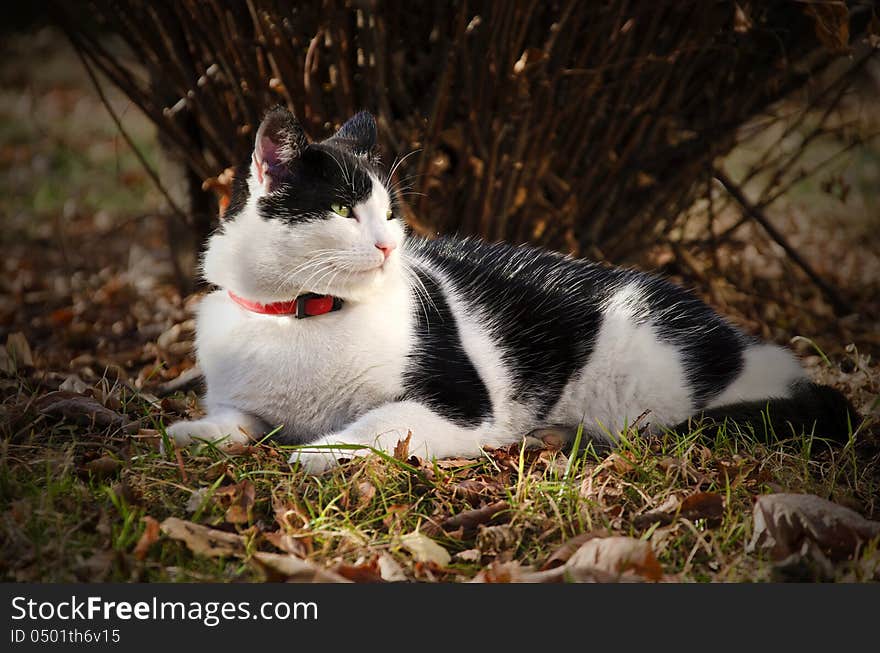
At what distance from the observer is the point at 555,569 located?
1.61 m

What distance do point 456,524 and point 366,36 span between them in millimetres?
→ 1666

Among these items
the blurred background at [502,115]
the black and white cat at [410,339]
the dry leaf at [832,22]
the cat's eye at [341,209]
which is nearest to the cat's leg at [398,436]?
the black and white cat at [410,339]

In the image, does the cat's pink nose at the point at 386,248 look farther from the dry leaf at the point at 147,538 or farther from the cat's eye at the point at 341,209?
the dry leaf at the point at 147,538

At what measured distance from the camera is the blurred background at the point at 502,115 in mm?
2805

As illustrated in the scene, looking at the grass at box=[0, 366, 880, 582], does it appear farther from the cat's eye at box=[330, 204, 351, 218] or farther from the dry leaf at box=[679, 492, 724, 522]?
the cat's eye at box=[330, 204, 351, 218]

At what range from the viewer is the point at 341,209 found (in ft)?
6.81

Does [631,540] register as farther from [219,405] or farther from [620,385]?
[219,405]

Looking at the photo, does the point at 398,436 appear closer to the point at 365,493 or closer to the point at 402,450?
the point at 402,450

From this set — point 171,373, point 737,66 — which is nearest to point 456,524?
point 171,373

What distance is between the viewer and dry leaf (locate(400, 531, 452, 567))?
167cm

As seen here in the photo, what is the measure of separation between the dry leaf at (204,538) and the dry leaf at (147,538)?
0.08ft

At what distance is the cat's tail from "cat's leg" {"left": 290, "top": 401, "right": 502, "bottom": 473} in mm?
613

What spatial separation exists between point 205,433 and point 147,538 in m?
0.52

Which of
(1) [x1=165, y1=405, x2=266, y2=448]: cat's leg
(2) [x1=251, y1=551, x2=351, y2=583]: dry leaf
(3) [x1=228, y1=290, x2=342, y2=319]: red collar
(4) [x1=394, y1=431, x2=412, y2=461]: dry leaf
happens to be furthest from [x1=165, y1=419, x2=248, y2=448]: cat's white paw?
(2) [x1=251, y1=551, x2=351, y2=583]: dry leaf
